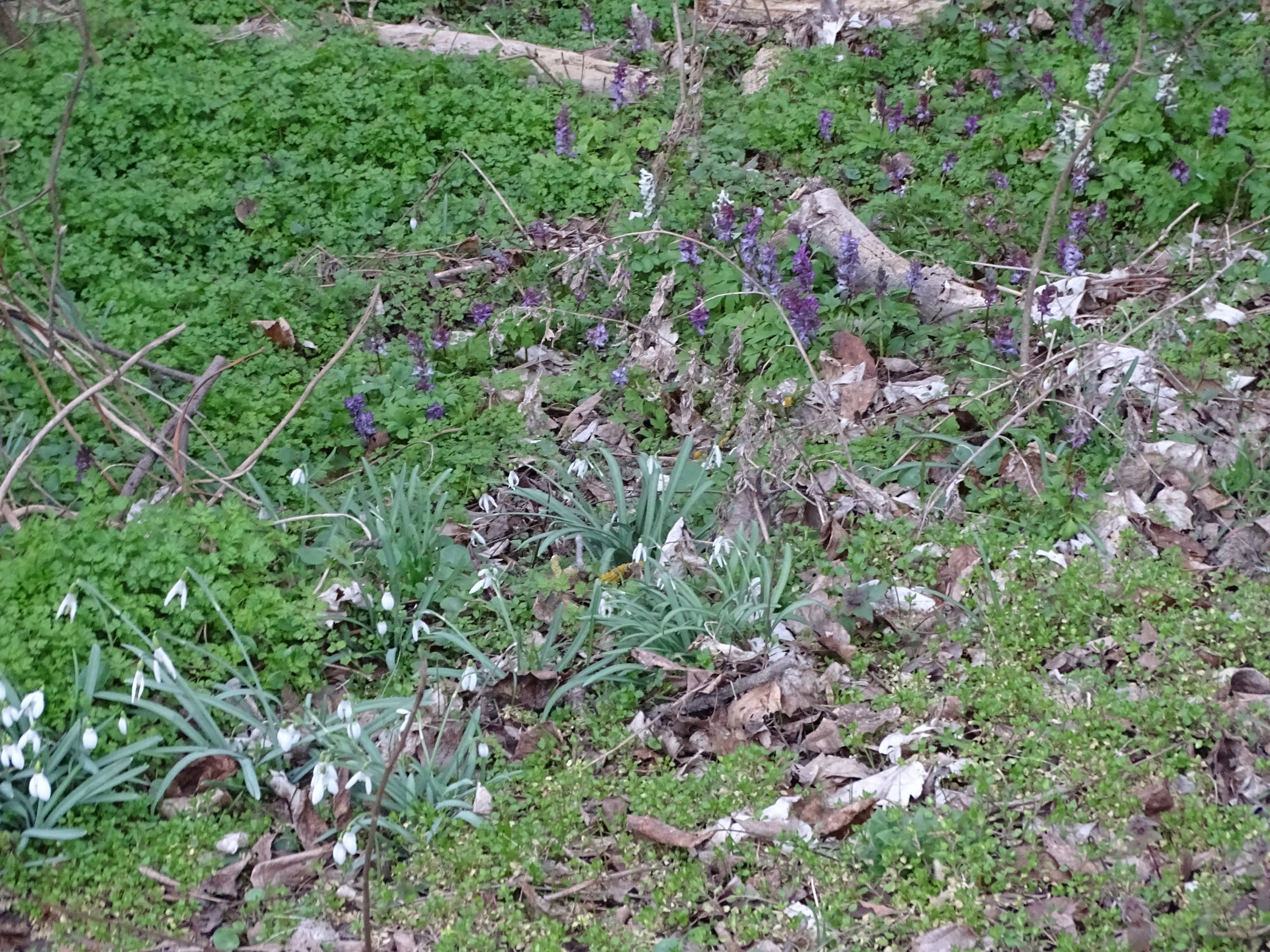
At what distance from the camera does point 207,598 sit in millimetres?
3707

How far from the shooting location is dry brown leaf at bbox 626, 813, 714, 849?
312cm

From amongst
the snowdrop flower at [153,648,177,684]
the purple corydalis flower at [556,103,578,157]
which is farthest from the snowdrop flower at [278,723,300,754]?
the purple corydalis flower at [556,103,578,157]

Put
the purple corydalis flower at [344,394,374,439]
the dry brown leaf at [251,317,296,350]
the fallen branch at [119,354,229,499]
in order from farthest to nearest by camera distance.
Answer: the dry brown leaf at [251,317,296,350], the purple corydalis flower at [344,394,374,439], the fallen branch at [119,354,229,499]

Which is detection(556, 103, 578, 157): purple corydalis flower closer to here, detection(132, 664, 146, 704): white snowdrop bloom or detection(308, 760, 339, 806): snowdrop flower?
detection(132, 664, 146, 704): white snowdrop bloom

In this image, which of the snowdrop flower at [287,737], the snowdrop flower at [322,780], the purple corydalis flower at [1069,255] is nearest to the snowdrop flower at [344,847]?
the snowdrop flower at [322,780]

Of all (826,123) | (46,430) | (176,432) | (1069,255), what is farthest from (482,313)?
(1069,255)

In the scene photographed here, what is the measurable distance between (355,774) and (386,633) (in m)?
0.80

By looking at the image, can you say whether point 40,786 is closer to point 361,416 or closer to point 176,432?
point 176,432

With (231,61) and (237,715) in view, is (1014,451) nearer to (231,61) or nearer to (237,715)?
(237,715)

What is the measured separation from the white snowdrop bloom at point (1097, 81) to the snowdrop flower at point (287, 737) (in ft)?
16.2

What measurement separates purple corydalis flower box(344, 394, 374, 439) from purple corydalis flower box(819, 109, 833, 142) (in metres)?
3.10

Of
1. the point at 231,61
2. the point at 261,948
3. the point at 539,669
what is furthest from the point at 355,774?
the point at 231,61

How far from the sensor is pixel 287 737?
3098 millimetres

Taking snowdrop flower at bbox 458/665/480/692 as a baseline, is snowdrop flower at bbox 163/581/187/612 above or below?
above
